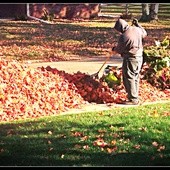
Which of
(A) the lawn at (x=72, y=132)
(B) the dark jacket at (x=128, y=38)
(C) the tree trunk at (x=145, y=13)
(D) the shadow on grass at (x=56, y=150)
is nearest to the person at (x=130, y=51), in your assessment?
(B) the dark jacket at (x=128, y=38)

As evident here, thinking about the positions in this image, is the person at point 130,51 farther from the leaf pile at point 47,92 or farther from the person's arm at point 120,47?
the leaf pile at point 47,92

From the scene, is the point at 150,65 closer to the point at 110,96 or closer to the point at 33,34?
the point at 110,96

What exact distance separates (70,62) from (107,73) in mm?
4168

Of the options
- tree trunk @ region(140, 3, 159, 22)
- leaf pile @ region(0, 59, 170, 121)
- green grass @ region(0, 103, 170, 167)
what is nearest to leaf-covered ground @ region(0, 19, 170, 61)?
tree trunk @ region(140, 3, 159, 22)

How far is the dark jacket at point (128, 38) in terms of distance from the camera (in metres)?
9.20

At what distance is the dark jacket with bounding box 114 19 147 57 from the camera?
30.2 feet

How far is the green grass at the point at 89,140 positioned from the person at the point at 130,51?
947mm

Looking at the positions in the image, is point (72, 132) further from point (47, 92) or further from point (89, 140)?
point (47, 92)

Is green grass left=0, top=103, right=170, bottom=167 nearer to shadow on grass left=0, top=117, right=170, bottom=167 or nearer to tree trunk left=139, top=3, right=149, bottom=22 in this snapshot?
shadow on grass left=0, top=117, right=170, bottom=167

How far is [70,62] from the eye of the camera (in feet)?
47.0

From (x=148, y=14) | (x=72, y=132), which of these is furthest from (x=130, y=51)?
(x=148, y=14)

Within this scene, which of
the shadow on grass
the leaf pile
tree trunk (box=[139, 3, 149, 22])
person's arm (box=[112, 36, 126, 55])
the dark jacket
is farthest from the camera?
tree trunk (box=[139, 3, 149, 22])

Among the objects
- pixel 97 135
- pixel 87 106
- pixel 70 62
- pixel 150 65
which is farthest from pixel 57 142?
pixel 70 62

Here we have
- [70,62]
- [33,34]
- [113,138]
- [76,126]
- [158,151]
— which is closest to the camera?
[158,151]
